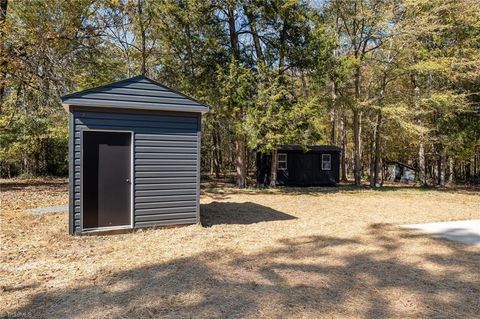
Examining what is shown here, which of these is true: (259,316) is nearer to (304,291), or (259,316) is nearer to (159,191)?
(304,291)

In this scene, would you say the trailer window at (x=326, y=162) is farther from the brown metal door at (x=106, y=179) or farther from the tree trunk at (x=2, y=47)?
the tree trunk at (x=2, y=47)

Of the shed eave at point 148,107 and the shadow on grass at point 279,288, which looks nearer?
the shadow on grass at point 279,288

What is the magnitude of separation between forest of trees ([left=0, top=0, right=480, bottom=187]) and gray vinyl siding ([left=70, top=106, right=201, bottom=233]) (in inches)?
250

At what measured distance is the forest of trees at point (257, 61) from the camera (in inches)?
460

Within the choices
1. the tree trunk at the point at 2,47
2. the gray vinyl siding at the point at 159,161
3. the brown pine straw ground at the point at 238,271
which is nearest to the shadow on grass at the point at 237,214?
the brown pine straw ground at the point at 238,271

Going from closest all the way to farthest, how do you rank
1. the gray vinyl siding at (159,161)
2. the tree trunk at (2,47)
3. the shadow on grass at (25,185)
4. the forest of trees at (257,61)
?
the gray vinyl siding at (159,161) → the tree trunk at (2,47) → the forest of trees at (257,61) → the shadow on grass at (25,185)

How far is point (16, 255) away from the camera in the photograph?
4.74 metres

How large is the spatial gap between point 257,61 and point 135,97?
28.9 ft

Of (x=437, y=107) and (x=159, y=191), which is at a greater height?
(x=437, y=107)

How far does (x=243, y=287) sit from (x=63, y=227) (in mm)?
4335

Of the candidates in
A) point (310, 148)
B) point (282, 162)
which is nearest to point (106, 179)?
point (282, 162)

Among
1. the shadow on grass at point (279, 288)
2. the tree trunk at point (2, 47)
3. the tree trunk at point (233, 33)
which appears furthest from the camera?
the tree trunk at point (233, 33)

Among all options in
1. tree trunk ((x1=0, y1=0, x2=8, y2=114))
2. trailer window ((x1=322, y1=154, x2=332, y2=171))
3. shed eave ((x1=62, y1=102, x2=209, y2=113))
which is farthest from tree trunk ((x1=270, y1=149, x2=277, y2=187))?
tree trunk ((x1=0, y1=0, x2=8, y2=114))

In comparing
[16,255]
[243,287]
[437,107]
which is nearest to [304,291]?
[243,287]
